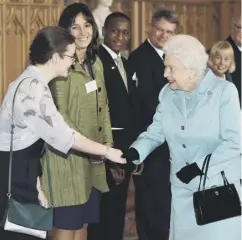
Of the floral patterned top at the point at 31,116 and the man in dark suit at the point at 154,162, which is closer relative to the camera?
the floral patterned top at the point at 31,116

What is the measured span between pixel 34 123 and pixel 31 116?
4 cm

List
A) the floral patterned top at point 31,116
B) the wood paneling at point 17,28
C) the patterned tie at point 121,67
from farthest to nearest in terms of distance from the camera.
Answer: the wood paneling at point 17,28
the patterned tie at point 121,67
the floral patterned top at point 31,116

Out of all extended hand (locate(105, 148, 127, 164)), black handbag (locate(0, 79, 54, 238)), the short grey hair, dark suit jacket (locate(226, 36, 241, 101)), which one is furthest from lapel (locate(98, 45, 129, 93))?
dark suit jacket (locate(226, 36, 241, 101))

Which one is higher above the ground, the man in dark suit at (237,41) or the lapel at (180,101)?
the man in dark suit at (237,41)

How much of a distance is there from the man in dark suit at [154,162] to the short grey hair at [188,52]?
165 centimetres

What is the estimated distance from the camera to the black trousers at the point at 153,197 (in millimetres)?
5633

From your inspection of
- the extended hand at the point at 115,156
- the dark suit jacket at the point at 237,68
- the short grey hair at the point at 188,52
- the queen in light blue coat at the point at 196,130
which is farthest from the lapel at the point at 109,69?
the dark suit jacket at the point at 237,68

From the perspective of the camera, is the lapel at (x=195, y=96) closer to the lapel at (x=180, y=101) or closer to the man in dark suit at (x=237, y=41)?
the lapel at (x=180, y=101)

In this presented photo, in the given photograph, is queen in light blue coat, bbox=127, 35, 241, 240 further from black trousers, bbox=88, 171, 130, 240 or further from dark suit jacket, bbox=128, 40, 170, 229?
dark suit jacket, bbox=128, 40, 170, 229

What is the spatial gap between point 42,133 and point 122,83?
165cm

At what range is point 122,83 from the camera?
5312 mm

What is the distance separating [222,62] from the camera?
20.7 feet

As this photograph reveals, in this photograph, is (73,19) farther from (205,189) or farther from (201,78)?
(205,189)

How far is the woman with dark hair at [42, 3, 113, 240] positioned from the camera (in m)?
4.40
